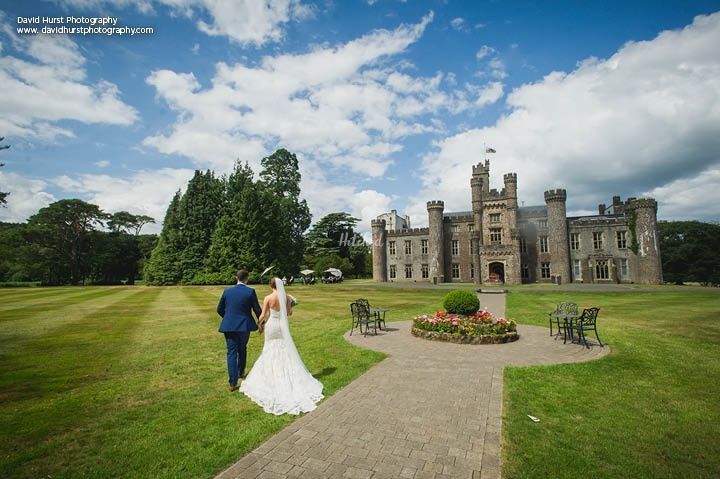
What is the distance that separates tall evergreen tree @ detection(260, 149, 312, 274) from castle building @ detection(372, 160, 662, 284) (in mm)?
18478

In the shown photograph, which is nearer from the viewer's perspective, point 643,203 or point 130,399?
point 130,399

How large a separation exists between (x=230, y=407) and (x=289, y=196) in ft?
175

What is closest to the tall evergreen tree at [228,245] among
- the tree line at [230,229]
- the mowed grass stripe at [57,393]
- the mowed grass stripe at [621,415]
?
the tree line at [230,229]

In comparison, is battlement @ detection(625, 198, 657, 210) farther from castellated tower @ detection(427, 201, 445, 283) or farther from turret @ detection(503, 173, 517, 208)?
castellated tower @ detection(427, 201, 445, 283)

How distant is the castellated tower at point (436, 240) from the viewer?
51.3m

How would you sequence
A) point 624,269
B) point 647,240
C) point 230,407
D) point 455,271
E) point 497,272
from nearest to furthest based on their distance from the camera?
point 230,407 → point 647,240 → point 624,269 → point 497,272 → point 455,271

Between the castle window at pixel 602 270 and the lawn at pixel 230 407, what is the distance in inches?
1458

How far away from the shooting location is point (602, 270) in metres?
43.9

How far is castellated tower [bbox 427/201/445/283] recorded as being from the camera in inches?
2021

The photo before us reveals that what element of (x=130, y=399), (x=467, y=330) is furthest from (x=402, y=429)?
(x=467, y=330)

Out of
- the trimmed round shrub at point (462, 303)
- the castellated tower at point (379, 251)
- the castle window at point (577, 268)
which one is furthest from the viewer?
the castellated tower at point (379, 251)

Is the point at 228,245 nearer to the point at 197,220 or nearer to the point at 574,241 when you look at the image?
the point at 197,220

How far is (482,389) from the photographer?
22.6 ft

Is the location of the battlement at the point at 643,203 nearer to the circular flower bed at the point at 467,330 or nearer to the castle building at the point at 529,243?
the castle building at the point at 529,243
